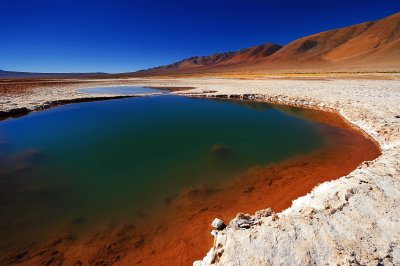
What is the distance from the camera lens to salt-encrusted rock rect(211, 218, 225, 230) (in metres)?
5.05

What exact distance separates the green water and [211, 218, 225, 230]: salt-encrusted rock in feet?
5.05

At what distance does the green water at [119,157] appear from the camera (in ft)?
20.0

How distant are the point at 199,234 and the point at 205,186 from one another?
6.63ft

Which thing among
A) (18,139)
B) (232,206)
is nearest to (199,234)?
(232,206)

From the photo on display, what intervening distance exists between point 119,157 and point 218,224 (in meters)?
5.52

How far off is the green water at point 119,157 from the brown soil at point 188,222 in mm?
470

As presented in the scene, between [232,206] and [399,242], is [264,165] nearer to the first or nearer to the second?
[232,206]

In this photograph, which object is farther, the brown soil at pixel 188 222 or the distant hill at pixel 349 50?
the distant hill at pixel 349 50

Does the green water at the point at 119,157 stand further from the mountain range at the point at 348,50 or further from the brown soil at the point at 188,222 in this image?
the mountain range at the point at 348,50

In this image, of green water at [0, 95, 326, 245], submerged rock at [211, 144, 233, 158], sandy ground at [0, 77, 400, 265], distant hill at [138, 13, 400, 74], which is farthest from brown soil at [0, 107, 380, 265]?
distant hill at [138, 13, 400, 74]

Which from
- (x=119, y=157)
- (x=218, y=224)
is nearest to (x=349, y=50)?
(x=119, y=157)

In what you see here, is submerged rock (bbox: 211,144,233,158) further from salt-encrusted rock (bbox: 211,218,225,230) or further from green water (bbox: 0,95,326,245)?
salt-encrusted rock (bbox: 211,218,225,230)

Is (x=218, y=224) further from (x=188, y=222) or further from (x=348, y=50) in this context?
(x=348, y=50)

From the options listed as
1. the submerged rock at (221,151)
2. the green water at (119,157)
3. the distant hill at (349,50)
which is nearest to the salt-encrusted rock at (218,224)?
the green water at (119,157)
